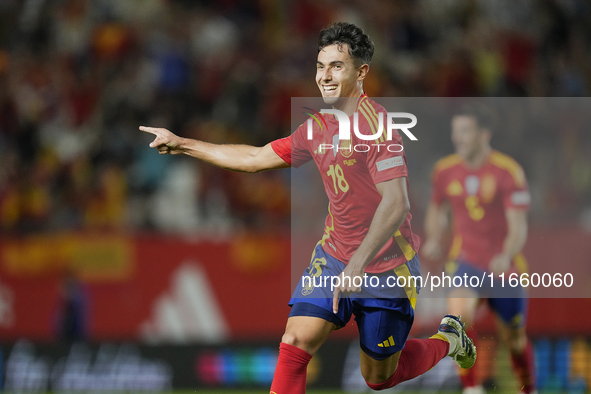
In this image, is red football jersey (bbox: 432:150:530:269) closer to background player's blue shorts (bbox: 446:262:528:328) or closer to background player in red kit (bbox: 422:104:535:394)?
background player in red kit (bbox: 422:104:535:394)

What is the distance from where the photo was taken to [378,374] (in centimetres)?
507

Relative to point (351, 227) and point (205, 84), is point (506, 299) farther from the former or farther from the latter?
point (205, 84)

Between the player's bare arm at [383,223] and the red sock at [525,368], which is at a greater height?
the player's bare arm at [383,223]

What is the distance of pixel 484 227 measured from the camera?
710 cm

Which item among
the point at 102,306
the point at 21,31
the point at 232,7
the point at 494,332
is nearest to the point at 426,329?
the point at 494,332

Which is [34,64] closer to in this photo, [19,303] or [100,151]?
[100,151]

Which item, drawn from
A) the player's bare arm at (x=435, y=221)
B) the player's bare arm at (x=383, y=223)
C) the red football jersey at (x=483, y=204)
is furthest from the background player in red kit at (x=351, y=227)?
the player's bare arm at (x=435, y=221)

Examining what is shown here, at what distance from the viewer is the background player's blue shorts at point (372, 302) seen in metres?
4.75

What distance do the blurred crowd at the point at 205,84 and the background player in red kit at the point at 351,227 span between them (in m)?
4.36

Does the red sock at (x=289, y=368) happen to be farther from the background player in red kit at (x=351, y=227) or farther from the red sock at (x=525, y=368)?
the red sock at (x=525, y=368)

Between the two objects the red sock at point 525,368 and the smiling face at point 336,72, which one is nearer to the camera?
the smiling face at point 336,72

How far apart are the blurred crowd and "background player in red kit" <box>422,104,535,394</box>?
6.19 feet

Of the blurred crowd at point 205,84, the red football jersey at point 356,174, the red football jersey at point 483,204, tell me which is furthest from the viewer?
the blurred crowd at point 205,84

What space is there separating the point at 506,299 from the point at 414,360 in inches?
76.4
